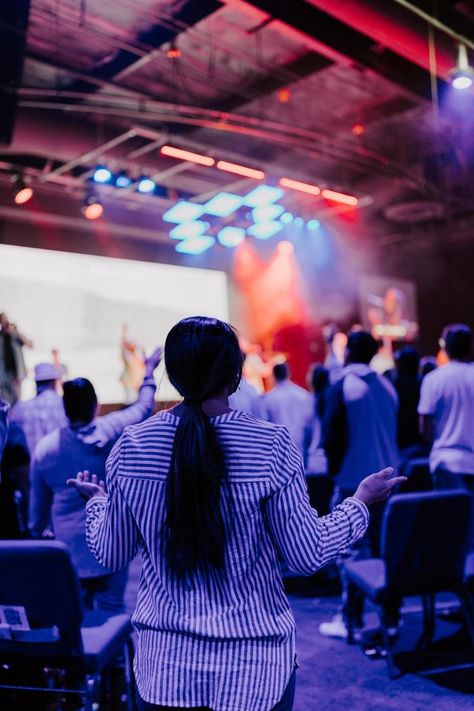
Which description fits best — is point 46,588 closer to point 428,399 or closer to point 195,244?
point 428,399

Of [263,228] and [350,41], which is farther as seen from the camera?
[263,228]

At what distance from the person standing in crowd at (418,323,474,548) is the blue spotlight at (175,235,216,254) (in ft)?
25.3

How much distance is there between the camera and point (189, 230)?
10.8 metres

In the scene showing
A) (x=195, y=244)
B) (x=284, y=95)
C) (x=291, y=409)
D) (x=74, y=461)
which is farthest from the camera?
(x=195, y=244)

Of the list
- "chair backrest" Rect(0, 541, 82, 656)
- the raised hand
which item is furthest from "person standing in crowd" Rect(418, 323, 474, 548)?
"chair backrest" Rect(0, 541, 82, 656)

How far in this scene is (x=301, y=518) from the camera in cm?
121

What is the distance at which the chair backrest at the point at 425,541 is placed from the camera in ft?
9.62

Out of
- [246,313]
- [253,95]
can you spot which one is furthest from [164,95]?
[246,313]

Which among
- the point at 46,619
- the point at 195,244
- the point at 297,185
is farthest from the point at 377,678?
the point at 195,244

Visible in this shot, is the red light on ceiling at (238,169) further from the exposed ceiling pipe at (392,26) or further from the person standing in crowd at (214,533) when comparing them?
the person standing in crowd at (214,533)

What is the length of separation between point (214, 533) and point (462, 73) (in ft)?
17.5

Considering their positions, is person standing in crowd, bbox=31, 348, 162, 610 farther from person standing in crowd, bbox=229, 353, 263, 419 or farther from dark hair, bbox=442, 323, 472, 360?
dark hair, bbox=442, 323, 472, 360

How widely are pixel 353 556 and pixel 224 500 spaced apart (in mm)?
2715

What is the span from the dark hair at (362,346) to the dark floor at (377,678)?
1.54 metres
